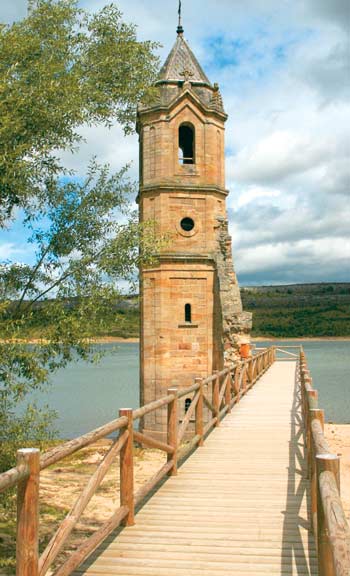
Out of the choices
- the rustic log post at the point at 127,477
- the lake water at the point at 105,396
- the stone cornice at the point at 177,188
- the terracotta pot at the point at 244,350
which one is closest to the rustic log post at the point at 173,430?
the rustic log post at the point at 127,477

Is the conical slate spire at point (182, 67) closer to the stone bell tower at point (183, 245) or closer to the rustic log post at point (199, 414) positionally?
the stone bell tower at point (183, 245)

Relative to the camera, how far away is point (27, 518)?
4281mm

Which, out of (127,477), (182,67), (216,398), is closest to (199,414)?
(216,398)

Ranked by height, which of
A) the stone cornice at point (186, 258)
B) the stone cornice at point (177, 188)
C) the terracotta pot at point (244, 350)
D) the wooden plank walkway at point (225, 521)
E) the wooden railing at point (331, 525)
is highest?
the stone cornice at point (177, 188)

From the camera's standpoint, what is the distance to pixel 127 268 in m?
10.1

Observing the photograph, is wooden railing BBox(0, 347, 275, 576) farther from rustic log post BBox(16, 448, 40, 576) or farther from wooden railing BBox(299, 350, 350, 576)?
wooden railing BBox(299, 350, 350, 576)

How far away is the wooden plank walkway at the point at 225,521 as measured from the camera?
5.49 metres

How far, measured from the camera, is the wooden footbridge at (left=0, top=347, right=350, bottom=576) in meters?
4.30

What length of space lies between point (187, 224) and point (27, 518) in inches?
808

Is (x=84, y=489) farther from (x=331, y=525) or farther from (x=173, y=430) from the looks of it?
(x=173, y=430)

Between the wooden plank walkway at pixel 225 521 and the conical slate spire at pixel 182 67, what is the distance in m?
18.1

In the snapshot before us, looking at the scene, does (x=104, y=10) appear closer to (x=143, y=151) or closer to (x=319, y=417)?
(x=319, y=417)

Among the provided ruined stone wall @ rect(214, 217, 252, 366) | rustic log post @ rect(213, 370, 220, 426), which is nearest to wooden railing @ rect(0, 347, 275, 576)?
rustic log post @ rect(213, 370, 220, 426)

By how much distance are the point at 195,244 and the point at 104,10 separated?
14.5 meters
